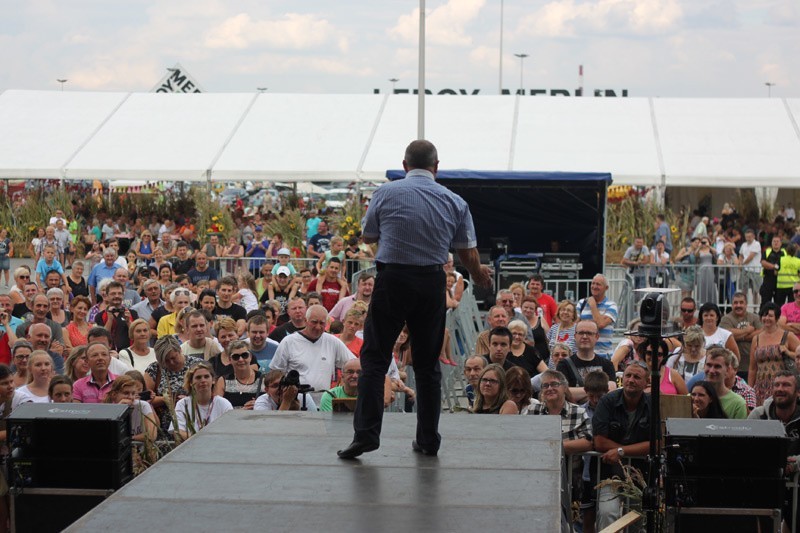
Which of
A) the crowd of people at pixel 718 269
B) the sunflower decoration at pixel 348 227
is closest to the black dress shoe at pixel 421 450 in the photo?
the crowd of people at pixel 718 269

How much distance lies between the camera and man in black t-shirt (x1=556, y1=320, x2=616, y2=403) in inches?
424

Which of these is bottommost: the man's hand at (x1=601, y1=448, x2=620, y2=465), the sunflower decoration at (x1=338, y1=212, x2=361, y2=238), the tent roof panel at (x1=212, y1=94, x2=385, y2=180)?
the man's hand at (x1=601, y1=448, x2=620, y2=465)

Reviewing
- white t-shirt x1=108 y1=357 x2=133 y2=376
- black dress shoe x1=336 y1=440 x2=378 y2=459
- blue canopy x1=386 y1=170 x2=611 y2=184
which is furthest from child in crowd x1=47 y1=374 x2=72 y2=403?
blue canopy x1=386 y1=170 x2=611 y2=184

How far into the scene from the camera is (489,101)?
28484 millimetres

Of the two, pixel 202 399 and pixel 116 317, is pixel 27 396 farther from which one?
pixel 116 317

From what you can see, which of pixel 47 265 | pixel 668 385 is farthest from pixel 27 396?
pixel 47 265

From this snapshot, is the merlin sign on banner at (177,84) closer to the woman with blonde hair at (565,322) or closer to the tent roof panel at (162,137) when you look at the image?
the tent roof panel at (162,137)

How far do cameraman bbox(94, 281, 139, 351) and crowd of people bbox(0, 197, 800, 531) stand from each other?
20 mm

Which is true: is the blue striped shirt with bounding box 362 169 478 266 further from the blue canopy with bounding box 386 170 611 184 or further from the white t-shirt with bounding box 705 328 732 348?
the blue canopy with bounding box 386 170 611 184

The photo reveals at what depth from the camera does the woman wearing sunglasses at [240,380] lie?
10.3 m

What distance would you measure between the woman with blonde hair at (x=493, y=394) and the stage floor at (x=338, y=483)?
155 cm

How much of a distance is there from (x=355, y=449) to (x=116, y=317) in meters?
7.53

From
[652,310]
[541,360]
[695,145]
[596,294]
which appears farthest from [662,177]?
Answer: [652,310]

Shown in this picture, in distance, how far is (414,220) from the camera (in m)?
6.31
